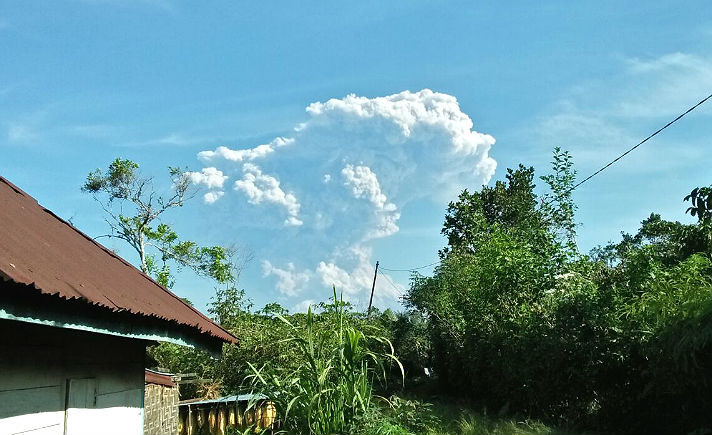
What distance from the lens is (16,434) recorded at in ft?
11.6

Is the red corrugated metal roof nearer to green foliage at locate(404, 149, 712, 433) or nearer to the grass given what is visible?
the grass

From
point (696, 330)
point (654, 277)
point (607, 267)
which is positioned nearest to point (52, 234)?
point (696, 330)

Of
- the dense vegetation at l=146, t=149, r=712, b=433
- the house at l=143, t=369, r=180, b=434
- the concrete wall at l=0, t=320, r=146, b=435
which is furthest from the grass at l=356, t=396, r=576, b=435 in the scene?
the house at l=143, t=369, r=180, b=434

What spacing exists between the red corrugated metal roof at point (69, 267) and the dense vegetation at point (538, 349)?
97 centimetres

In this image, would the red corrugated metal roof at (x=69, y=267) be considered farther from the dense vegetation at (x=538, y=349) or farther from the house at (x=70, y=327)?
the dense vegetation at (x=538, y=349)

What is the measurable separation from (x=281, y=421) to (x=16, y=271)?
293cm

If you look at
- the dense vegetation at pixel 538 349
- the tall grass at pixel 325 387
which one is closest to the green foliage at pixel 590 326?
the dense vegetation at pixel 538 349

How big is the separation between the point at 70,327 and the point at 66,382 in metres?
1.05


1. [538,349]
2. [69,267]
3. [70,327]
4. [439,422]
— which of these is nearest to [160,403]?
[439,422]

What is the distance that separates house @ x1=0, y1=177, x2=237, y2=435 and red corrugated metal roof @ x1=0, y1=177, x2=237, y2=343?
0.01 m

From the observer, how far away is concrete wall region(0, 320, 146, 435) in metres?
3.54

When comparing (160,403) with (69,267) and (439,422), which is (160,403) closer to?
(439,422)

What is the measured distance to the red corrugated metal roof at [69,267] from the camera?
3184 millimetres

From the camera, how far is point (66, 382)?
419 cm
